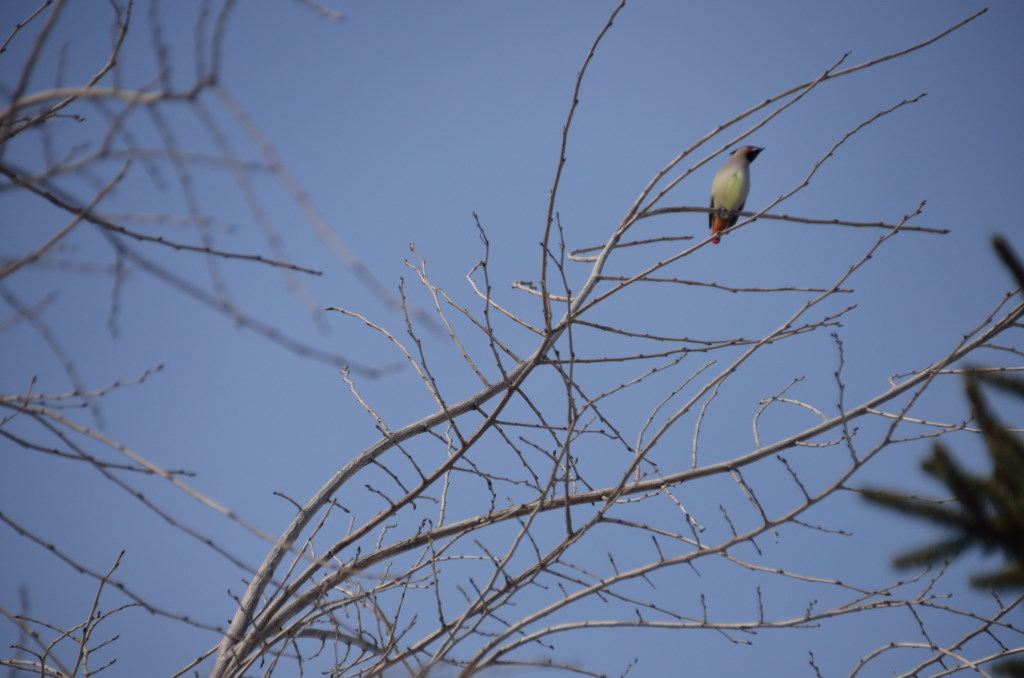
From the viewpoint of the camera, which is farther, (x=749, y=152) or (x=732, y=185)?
(x=749, y=152)

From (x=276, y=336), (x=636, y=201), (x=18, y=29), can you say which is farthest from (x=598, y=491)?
(x=18, y=29)

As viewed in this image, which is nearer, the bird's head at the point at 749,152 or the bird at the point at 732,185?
the bird at the point at 732,185

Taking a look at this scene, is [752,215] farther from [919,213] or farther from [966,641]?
[966,641]

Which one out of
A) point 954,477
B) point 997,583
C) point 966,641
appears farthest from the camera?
point 966,641

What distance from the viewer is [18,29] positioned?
1602 millimetres

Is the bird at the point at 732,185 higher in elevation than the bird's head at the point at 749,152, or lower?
lower

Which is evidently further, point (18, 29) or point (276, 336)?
point (18, 29)

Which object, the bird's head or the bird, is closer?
the bird

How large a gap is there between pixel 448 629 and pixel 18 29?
182 centimetres

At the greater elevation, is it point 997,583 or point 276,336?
point 276,336

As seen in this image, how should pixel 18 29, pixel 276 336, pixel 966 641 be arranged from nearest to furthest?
pixel 276 336, pixel 18 29, pixel 966 641

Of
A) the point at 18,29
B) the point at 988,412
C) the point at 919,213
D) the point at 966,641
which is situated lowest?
the point at 966,641

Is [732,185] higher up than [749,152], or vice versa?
[749,152]

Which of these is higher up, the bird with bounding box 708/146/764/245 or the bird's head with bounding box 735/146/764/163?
the bird's head with bounding box 735/146/764/163
